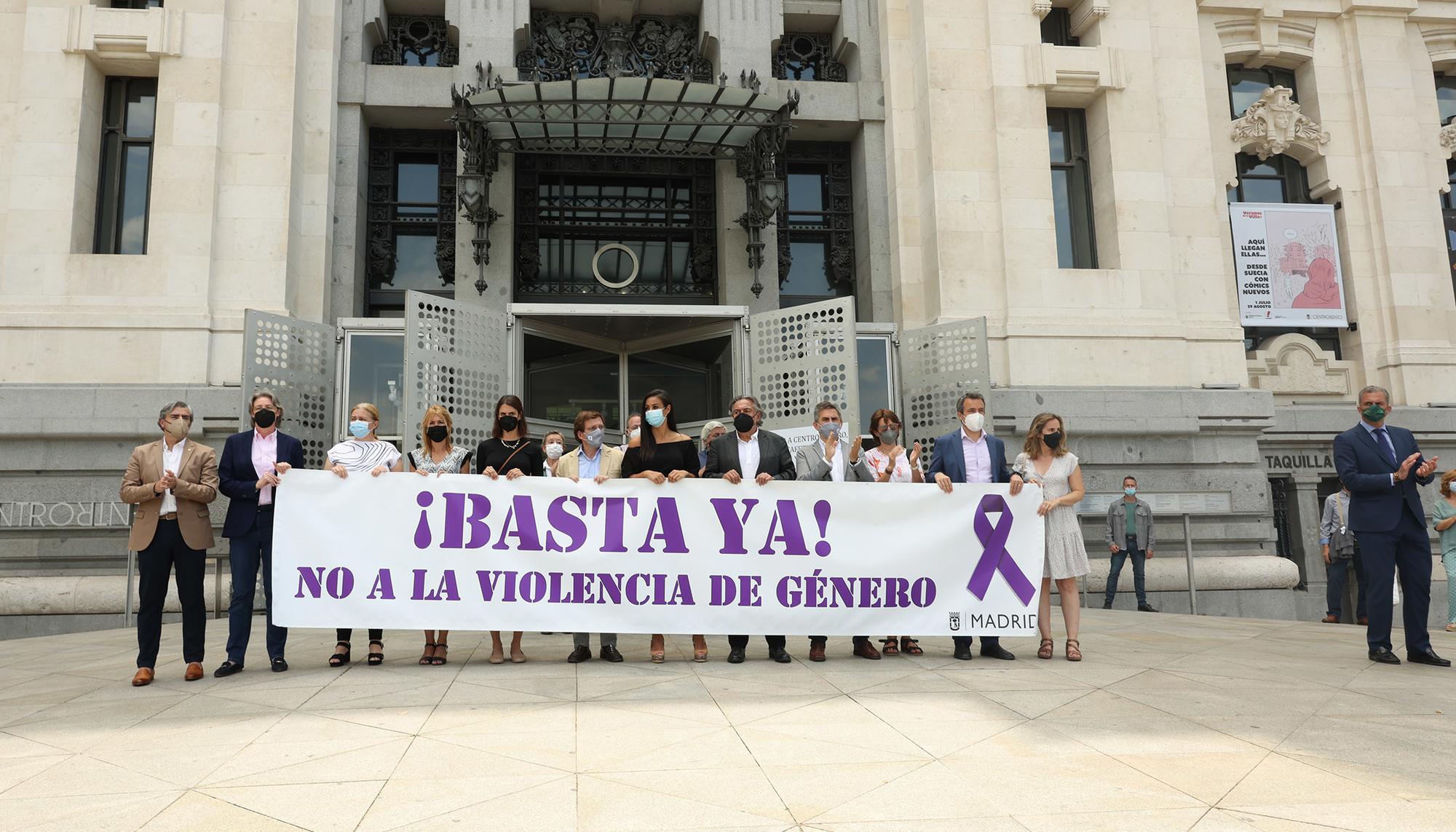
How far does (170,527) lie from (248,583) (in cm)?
72

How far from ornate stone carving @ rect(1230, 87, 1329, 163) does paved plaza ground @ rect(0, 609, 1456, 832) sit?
556 inches

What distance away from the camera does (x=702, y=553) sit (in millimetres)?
8031

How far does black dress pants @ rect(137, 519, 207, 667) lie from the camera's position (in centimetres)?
743

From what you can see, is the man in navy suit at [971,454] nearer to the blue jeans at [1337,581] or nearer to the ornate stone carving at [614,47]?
the blue jeans at [1337,581]

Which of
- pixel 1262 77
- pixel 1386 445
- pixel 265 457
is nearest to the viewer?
pixel 265 457

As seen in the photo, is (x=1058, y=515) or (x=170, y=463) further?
(x=1058, y=515)

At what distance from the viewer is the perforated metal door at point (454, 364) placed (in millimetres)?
13633

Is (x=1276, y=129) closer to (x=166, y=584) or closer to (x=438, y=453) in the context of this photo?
(x=438, y=453)

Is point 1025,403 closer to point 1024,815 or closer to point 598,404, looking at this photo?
point 598,404

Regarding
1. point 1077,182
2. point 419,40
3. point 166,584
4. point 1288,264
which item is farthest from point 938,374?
point 419,40

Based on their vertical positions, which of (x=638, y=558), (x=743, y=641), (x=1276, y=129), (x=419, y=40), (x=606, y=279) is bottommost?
(x=743, y=641)

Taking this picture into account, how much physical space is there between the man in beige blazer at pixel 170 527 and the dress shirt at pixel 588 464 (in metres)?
2.87

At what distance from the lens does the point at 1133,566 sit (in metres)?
15.0

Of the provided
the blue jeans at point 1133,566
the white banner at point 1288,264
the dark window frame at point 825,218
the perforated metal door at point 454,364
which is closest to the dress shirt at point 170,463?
the perforated metal door at point 454,364
